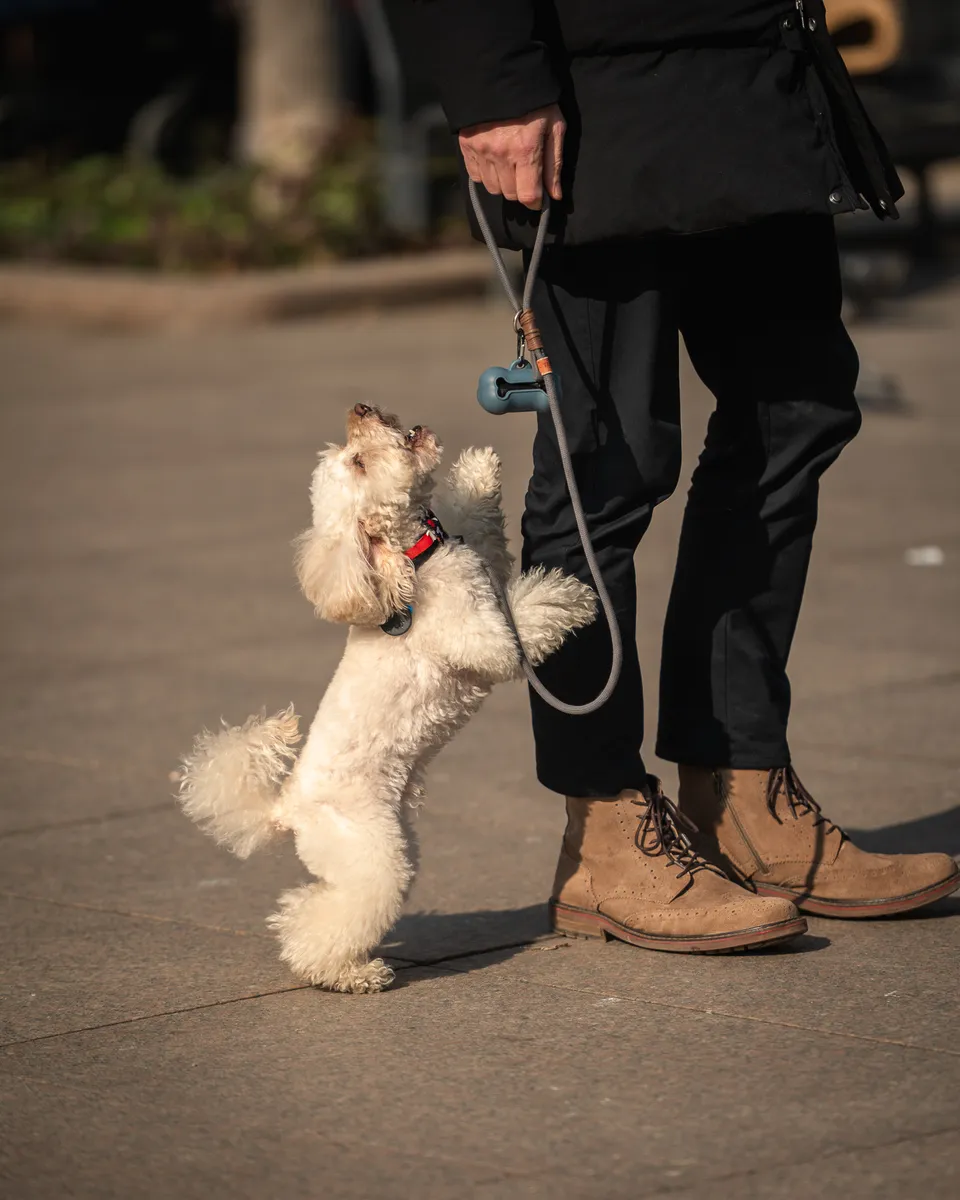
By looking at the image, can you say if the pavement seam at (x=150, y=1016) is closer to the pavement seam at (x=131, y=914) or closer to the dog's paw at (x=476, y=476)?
the pavement seam at (x=131, y=914)

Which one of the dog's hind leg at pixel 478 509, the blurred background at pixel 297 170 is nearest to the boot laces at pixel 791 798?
the dog's hind leg at pixel 478 509

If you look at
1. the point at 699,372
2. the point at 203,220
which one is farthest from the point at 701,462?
the point at 203,220

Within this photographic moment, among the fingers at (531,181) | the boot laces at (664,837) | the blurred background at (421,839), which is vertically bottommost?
the blurred background at (421,839)

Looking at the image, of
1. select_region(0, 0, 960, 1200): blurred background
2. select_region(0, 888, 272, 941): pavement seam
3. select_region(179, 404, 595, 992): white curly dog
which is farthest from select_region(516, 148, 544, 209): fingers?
select_region(0, 888, 272, 941): pavement seam

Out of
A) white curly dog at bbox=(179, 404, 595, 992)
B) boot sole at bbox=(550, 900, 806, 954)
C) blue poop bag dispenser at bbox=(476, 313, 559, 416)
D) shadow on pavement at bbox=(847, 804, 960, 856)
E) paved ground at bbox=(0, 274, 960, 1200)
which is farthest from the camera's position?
shadow on pavement at bbox=(847, 804, 960, 856)

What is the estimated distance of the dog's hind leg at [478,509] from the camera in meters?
3.30

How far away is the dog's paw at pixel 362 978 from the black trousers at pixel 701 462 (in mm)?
492

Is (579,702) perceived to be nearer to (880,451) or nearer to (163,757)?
(163,757)

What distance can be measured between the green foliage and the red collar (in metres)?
11.5

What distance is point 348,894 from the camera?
3.14 m

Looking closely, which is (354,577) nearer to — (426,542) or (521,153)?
(426,542)

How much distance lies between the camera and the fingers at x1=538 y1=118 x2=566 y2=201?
3.16 meters

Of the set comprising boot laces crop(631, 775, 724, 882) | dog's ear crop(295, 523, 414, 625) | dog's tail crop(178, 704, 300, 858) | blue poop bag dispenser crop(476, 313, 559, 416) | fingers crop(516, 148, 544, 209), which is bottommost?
boot laces crop(631, 775, 724, 882)

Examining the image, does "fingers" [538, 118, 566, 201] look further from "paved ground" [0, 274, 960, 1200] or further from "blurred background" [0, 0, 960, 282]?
"blurred background" [0, 0, 960, 282]
